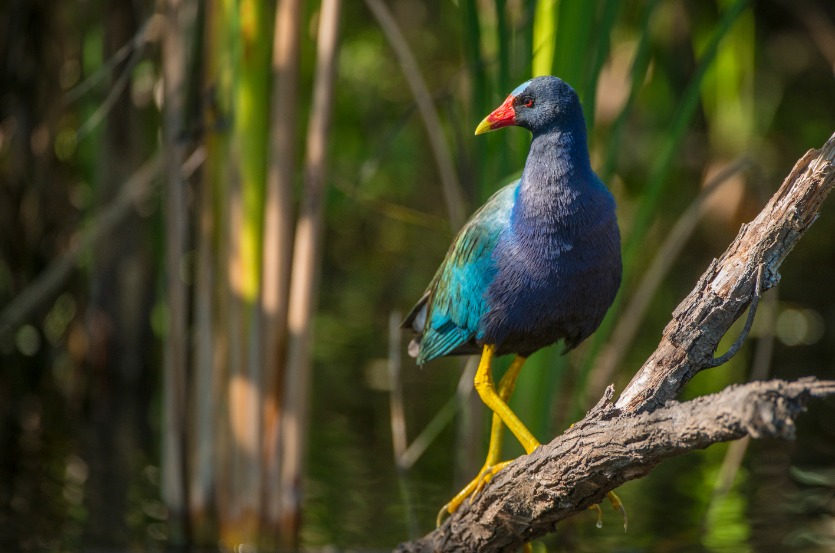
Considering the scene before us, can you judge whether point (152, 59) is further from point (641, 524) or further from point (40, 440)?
point (641, 524)

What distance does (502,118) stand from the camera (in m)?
2.57

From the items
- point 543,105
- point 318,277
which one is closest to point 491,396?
point 543,105

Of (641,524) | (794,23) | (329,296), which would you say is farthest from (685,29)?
(641,524)

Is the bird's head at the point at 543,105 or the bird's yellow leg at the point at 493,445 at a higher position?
the bird's head at the point at 543,105

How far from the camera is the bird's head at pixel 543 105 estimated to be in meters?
2.49

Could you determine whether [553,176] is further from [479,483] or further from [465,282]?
[479,483]

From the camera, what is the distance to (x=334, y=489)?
4867 mm

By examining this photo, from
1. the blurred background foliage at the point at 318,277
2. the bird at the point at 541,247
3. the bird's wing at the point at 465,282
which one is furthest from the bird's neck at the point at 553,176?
the blurred background foliage at the point at 318,277

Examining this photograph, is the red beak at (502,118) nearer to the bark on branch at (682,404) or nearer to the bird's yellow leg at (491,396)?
the bird's yellow leg at (491,396)

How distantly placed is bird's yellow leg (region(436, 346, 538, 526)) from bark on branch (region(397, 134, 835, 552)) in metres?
0.41

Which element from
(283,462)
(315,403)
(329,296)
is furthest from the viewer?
(329,296)

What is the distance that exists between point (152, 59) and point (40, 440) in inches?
73.2

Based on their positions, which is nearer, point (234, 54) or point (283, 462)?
point (234, 54)

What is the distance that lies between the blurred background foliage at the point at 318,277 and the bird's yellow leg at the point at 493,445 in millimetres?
447
